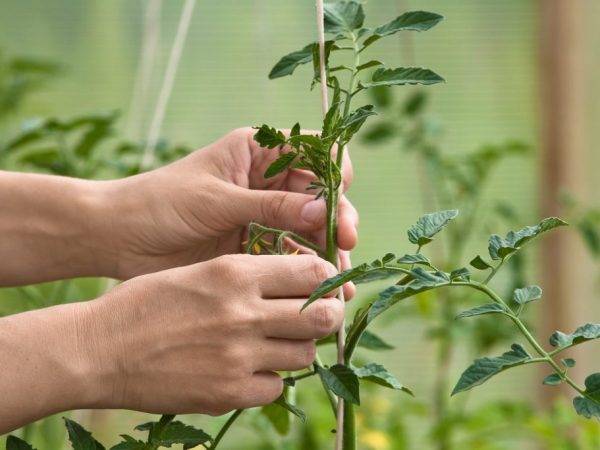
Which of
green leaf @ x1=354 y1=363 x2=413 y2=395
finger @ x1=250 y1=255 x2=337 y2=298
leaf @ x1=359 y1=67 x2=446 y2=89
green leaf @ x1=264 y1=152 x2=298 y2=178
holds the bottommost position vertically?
green leaf @ x1=354 y1=363 x2=413 y2=395

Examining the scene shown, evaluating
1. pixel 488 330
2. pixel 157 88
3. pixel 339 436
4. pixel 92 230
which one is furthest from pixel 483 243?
pixel 339 436

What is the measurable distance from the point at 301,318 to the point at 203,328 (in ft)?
0.23

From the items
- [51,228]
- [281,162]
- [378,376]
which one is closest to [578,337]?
[378,376]

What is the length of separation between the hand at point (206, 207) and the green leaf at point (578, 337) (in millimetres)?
248

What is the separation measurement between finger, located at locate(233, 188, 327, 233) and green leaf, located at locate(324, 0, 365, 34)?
164 mm

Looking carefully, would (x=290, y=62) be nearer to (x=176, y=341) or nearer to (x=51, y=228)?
(x=176, y=341)

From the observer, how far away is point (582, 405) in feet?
1.82

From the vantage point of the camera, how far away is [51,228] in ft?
3.22

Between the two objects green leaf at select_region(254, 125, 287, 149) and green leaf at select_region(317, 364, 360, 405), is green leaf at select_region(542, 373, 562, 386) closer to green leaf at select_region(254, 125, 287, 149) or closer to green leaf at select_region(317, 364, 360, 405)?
green leaf at select_region(317, 364, 360, 405)

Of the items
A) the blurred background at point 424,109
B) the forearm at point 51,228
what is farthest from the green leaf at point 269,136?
the blurred background at point 424,109

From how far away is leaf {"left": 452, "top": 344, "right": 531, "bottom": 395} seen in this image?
Answer: 1.81 ft

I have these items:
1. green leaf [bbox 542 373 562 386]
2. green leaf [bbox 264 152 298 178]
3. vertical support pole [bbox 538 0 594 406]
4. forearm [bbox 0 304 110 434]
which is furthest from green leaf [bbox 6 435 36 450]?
vertical support pole [bbox 538 0 594 406]

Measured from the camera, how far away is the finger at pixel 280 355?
68 centimetres

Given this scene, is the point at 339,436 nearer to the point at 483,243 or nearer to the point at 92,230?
the point at 92,230
